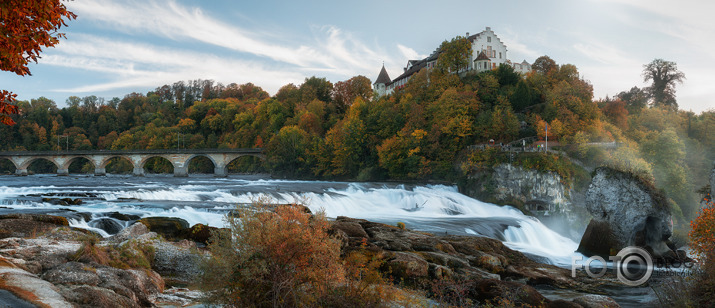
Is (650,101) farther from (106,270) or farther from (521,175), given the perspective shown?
(106,270)

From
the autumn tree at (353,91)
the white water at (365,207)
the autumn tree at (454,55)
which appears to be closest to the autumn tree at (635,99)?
the autumn tree at (454,55)

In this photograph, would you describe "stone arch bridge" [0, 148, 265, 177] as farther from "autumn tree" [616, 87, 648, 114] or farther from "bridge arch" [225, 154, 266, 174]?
"autumn tree" [616, 87, 648, 114]

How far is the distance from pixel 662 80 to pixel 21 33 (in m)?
80.2

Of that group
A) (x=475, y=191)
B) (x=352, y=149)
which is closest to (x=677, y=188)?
Result: (x=475, y=191)

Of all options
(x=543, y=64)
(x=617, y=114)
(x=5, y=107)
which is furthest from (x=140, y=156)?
(x=5, y=107)

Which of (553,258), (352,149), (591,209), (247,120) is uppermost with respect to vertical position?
(247,120)

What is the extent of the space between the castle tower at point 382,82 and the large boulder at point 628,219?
74547mm

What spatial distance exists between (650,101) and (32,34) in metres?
79.0

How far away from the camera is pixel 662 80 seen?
6569cm

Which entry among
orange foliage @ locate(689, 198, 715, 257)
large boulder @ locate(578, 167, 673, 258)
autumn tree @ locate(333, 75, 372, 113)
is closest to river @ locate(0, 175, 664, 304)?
large boulder @ locate(578, 167, 673, 258)

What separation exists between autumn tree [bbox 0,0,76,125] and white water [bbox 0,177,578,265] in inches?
400

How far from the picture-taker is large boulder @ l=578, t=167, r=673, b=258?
2208 cm

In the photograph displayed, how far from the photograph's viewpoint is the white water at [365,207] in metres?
21.7

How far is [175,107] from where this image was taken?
431ft
